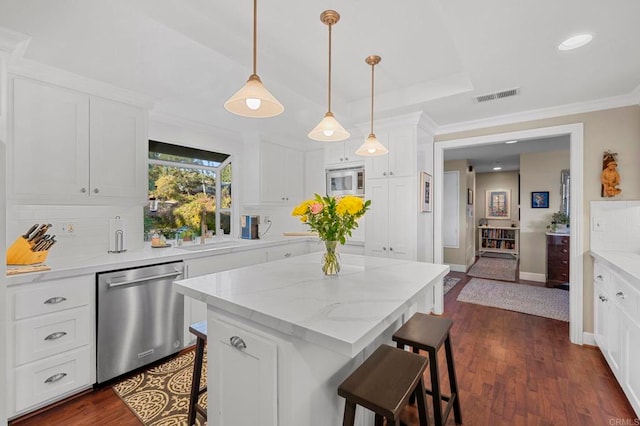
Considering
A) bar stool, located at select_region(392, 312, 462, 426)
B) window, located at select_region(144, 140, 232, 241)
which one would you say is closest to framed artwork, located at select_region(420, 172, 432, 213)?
bar stool, located at select_region(392, 312, 462, 426)

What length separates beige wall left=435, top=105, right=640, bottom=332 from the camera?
2.64m

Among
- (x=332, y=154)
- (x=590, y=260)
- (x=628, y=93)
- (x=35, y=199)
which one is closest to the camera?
(x=35, y=199)

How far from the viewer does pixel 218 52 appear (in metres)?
1.97

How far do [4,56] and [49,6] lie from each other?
37 centimetres

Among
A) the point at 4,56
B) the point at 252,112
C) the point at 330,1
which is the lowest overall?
the point at 252,112

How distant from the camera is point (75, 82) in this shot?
7.34 feet

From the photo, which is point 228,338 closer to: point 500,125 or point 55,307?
point 55,307

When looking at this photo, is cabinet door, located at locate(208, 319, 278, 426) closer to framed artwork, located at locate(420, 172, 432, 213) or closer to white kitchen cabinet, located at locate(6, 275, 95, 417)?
white kitchen cabinet, located at locate(6, 275, 95, 417)

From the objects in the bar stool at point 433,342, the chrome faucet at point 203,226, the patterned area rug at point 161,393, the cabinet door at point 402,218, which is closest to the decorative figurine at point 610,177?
the cabinet door at point 402,218

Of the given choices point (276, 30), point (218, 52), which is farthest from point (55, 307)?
point (276, 30)

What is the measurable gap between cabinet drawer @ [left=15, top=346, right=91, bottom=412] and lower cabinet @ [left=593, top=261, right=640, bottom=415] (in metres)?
3.59

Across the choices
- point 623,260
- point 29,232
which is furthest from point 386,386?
point 29,232

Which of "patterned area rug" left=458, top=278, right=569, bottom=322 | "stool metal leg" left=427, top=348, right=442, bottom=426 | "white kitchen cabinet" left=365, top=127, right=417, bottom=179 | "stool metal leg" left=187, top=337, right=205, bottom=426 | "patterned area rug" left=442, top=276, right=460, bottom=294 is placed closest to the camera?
"stool metal leg" left=427, top=348, right=442, bottom=426

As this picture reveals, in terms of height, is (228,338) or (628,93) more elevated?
(628,93)
